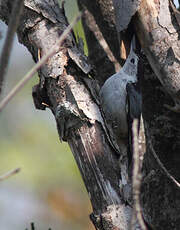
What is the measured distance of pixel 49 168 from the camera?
6527mm

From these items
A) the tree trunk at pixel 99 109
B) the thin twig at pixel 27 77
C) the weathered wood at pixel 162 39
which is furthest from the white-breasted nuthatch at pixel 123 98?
the thin twig at pixel 27 77

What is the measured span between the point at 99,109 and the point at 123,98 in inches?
53.9

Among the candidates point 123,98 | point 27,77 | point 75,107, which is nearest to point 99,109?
point 75,107

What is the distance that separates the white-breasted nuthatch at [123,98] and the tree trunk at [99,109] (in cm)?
29

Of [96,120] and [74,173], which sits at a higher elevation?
[96,120]

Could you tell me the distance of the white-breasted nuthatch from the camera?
402 centimetres

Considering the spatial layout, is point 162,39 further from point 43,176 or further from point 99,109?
point 43,176

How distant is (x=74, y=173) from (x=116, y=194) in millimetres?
3509

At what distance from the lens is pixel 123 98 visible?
14.4ft

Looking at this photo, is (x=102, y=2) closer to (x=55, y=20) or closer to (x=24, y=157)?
(x=55, y=20)

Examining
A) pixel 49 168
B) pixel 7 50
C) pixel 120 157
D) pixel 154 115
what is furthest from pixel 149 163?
pixel 49 168

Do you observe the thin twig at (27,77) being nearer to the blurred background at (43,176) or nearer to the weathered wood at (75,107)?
the weathered wood at (75,107)

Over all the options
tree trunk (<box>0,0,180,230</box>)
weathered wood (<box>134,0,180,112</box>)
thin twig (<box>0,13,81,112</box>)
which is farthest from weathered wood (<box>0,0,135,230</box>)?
thin twig (<box>0,13,81,112</box>)

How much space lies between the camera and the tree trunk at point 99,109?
274cm
